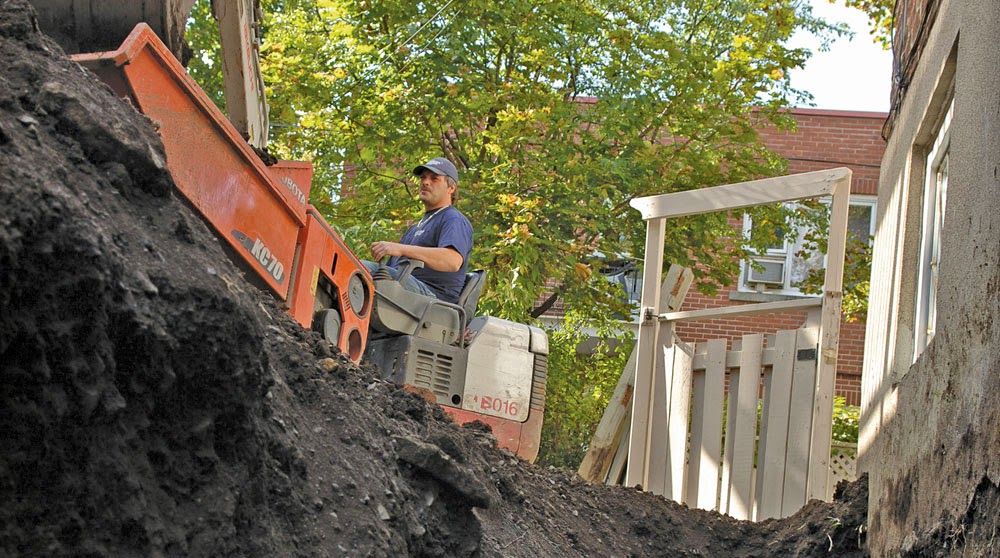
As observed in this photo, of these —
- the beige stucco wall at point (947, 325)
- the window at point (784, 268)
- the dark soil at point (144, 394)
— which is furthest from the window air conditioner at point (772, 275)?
the dark soil at point (144, 394)

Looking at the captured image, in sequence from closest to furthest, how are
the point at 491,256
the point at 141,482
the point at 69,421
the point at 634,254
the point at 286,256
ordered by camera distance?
the point at 69,421 < the point at 141,482 < the point at 286,256 < the point at 491,256 < the point at 634,254

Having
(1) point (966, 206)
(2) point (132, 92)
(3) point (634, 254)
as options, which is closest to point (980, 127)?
(1) point (966, 206)

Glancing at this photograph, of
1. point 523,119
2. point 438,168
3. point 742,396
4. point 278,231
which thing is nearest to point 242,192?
point 278,231

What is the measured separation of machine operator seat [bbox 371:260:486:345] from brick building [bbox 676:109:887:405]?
395 inches

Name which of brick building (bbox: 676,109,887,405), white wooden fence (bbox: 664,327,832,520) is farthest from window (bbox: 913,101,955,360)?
brick building (bbox: 676,109,887,405)

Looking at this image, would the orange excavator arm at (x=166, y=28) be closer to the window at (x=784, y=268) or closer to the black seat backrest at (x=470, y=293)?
the black seat backrest at (x=470, y=293)

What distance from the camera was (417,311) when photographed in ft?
25.7

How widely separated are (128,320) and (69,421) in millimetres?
278

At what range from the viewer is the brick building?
17.8 meters

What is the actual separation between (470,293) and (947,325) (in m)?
4.69

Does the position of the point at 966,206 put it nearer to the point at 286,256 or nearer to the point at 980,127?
the point at 980,127

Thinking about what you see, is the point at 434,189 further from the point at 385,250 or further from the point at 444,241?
the point at 385,250

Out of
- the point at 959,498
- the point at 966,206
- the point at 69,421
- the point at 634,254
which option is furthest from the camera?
the point at 634,254

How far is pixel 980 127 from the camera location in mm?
3691
